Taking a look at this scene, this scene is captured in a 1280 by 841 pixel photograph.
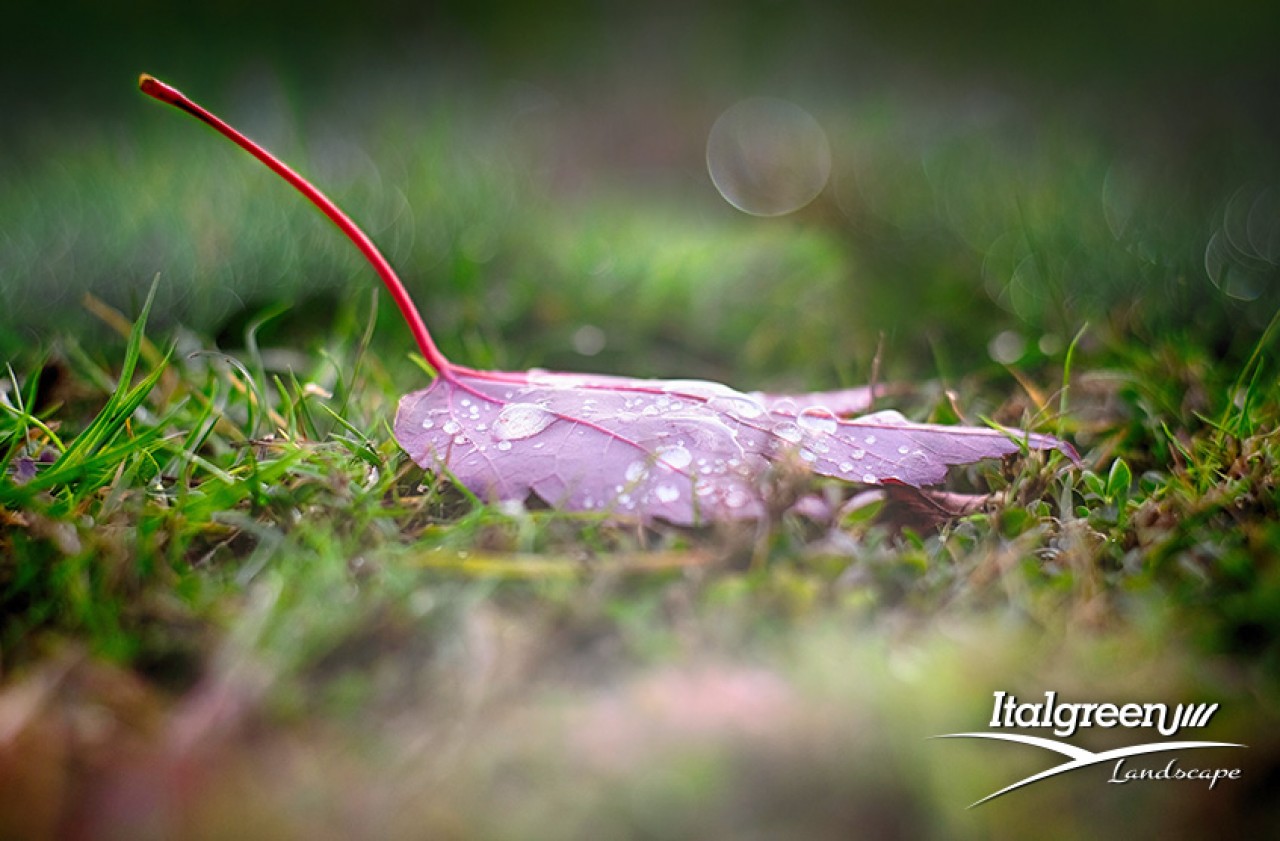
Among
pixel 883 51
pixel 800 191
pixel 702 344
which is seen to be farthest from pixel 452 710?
pixel 883 51

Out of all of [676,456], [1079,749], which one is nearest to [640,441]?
[676,456]

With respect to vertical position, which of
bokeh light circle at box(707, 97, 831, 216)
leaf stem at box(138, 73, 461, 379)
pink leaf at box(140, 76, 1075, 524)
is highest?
leaf stem at box(138, 73, 461, 379)

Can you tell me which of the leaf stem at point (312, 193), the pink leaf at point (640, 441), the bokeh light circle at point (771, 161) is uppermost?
the leaf stem at point (312, 193)

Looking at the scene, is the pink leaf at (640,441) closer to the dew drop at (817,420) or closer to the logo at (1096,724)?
the dew drop at (817,420)

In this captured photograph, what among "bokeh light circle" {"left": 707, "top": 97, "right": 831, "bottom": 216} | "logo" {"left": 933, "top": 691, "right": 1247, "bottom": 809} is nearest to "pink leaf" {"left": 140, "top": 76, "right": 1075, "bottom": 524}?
"logo" {"left": 933, "top": 691, "right": 1247, "bottom": 809}

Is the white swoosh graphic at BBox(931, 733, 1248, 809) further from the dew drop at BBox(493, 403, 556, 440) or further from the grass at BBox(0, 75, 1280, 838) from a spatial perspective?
the dew drop at BBox(493, 403, 556, 440)

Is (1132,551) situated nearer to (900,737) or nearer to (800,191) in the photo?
(900,737)

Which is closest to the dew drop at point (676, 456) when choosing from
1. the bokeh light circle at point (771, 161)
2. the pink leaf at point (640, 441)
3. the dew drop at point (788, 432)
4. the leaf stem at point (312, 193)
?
the pink leaf at point (640, 441)
